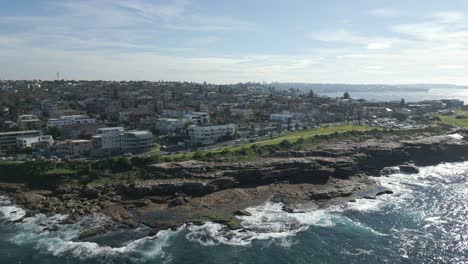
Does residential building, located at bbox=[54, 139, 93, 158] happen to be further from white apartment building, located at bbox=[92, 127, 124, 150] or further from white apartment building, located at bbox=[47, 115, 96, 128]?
white apartment building, located at bbox=[47, 115, 96, 128]

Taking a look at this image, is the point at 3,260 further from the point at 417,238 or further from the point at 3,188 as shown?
the point at 417,238

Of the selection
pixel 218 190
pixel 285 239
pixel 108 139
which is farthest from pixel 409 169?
pixel 108 139

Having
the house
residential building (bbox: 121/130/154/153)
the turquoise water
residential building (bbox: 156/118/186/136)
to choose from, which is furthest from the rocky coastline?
residential building (bbox: 156/118/186/136)

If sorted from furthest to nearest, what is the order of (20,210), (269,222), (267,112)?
1. (267,112)
2. (20,210)
3. (269,222)

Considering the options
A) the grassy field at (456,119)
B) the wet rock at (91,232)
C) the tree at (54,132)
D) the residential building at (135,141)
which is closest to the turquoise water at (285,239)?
the wet rock at (91,232)

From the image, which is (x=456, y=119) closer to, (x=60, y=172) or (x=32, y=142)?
(x=60, y=172)

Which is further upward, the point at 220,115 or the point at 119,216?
the point at 220,115

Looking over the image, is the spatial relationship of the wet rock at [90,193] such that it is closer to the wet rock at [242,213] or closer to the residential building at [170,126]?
the wet rock at [242,213]

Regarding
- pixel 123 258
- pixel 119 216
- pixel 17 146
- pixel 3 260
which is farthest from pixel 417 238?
pixel 17 146
